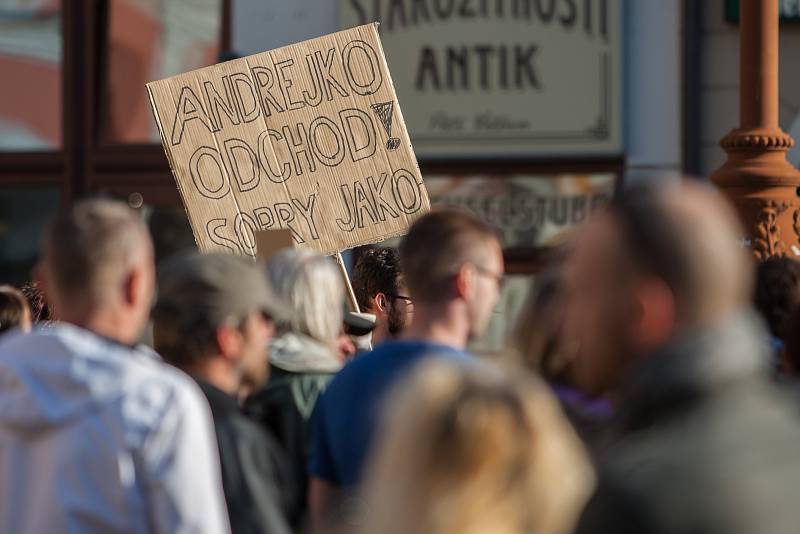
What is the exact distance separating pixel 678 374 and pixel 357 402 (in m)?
1.51

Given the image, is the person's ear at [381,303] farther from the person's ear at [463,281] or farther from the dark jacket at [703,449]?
the dark jacket at [703,449]

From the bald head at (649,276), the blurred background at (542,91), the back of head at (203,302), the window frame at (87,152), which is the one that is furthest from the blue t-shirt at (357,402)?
the window frame at (87,152)

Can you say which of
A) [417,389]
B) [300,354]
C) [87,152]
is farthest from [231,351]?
[87,152]

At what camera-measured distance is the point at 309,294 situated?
3650 millimetres

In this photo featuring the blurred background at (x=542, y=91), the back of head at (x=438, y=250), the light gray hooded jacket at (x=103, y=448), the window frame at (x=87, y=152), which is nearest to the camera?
the light gray hooded jacket at (x=103, y=448)

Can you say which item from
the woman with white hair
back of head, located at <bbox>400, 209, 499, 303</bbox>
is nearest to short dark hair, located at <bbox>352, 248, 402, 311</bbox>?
the woman with white hair

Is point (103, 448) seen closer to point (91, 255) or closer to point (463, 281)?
point (91, 255)

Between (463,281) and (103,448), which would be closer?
(103,448)

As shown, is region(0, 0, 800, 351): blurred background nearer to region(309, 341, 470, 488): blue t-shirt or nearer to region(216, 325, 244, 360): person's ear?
region(309, 341, 470, 488): blue t-shirt

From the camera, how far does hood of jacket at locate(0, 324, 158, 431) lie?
2732 mm

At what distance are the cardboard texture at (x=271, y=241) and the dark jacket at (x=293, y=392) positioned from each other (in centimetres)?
106

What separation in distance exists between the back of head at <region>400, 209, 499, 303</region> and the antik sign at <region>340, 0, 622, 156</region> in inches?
201

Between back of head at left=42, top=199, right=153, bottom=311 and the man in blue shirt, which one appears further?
the man in blue shirt

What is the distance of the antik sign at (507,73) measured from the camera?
8.39 meters
